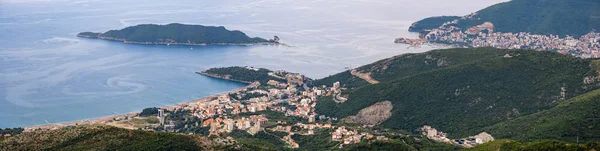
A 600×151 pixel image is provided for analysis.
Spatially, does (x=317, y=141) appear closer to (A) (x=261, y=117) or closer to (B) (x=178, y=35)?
(A) (x=261, y=117)

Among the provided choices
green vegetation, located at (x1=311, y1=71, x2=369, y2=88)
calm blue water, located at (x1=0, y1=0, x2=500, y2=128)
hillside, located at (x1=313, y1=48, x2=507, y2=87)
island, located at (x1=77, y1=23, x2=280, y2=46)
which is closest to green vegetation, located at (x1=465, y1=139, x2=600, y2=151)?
hillside, located at (x1=313, y1=48, x2=507, y2=87)

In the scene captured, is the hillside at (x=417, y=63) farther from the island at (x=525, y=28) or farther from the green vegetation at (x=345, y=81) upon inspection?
the island at (x=525, y=28)

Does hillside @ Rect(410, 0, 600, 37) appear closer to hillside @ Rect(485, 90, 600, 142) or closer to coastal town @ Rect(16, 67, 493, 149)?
coastal town @ Rect(16, 67, 493, 149)

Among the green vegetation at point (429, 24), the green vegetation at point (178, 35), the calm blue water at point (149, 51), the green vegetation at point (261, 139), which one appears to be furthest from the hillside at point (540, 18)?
the green vegetation at point (261, 139)

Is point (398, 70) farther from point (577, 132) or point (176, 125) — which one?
point (577, 132)

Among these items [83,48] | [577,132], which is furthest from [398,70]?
[83,48]

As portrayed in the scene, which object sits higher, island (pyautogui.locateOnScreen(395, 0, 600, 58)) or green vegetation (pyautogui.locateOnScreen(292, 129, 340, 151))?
island (pyautogui.locateOnScreen(395, 0, 600, 58))

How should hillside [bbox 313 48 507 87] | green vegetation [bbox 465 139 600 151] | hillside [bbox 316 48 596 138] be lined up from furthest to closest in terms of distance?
hillside [bbox 313 48 507 87] < hillside [bbox 316 48 596 138] < green vegetation [bbox 465 139 600 151]

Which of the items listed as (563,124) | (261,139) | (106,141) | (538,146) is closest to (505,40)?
(563,124)
